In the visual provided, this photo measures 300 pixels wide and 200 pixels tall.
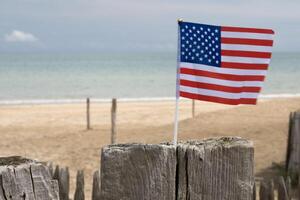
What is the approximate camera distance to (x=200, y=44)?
9.18 ft

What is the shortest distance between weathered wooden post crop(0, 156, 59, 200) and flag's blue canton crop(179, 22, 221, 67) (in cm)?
101

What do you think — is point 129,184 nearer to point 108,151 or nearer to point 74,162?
point 108,151

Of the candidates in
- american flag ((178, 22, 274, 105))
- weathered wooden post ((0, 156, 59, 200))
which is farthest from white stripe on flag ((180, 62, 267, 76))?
weathered wooden post ((0, 156, 59, 200))

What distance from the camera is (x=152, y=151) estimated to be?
7.43 feet

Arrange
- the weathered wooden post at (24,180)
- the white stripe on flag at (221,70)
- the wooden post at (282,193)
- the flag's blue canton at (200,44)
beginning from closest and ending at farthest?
the weathered wooden post at (24,180) < the flag's blue canton at (200,44) < the white stripe on flag at (221,70) < the wooden post at (282,193)

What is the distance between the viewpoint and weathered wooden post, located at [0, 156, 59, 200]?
200 centimetres

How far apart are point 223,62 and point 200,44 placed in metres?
0.18

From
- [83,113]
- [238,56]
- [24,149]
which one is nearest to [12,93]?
[83,113]

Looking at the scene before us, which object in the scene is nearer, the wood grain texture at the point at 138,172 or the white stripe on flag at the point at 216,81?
the wood grain texture at the point at 138,172

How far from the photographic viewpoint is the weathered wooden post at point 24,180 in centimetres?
200

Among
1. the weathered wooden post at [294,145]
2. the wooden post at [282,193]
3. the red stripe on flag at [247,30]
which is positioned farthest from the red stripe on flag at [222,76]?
the weathered wooden post at [294,145]

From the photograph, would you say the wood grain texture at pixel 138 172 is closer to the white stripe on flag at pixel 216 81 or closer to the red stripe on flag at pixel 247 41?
the white stripe on flag at pixel 216 81

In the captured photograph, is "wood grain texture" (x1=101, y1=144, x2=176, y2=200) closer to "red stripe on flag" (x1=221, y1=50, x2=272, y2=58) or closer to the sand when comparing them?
"red stripe on flag" (x1=221, y1=50, x2=272, y2=58)

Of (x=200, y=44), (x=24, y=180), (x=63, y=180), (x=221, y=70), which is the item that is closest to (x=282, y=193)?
(x=63, y=180)
